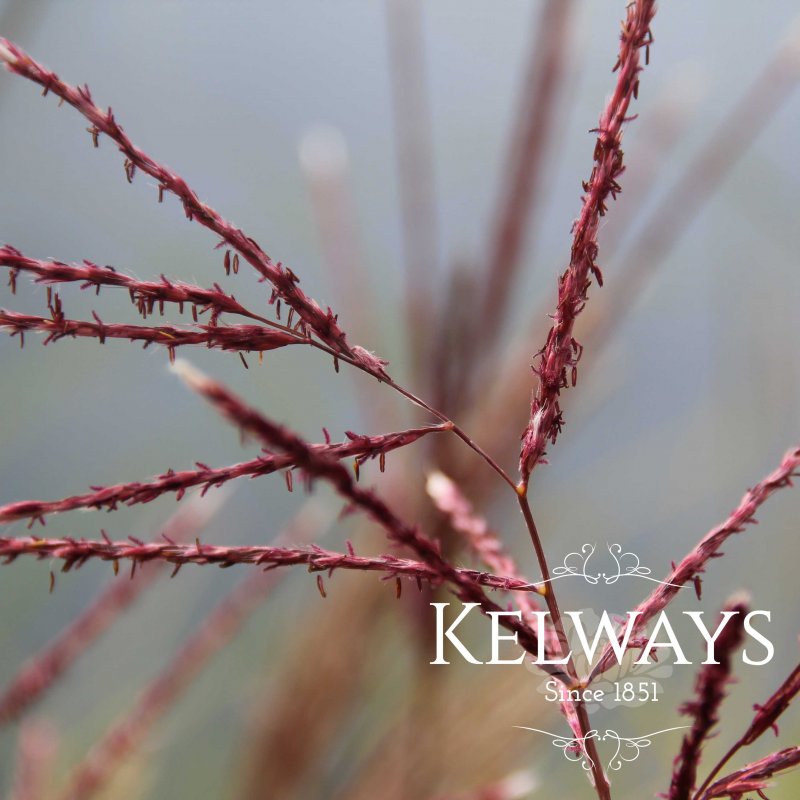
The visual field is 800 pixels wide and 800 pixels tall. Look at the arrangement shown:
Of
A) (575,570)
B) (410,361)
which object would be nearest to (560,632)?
(575,570)

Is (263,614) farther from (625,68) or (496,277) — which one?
(625,68)

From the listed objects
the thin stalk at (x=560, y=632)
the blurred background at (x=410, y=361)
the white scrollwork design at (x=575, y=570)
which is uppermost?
the blurred background at (x=410, y=361)

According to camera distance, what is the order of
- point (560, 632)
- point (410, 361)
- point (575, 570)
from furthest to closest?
point (410, 361)
point (575, 570)
point (560, 632)

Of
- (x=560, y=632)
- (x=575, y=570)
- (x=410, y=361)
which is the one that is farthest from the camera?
(x=410, y=361)

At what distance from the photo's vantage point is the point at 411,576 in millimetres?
202

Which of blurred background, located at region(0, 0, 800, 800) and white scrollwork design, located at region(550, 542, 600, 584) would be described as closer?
white scrollwork design, located at region(550, 542, 600, 584)

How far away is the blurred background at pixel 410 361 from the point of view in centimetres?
51

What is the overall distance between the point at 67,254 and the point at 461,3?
1228 millimetres

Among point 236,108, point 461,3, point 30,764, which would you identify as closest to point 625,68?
point 30,764

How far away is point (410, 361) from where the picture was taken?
57 centimetres

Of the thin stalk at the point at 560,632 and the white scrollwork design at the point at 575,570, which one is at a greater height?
the white scrollwork design at the point at 575,570

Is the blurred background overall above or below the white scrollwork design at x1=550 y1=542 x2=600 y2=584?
above

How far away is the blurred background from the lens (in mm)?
507

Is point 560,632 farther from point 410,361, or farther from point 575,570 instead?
point 410,361
